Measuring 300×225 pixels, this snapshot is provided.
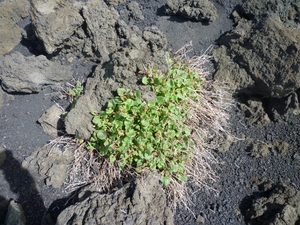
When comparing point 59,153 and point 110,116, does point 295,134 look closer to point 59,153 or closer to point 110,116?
point 110,116

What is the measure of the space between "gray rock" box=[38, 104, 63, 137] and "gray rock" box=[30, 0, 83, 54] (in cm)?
70

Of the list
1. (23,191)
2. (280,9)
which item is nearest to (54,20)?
(23,191)

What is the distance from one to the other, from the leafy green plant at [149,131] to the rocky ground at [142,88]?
157 millimetres

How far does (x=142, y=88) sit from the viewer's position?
3.35 m

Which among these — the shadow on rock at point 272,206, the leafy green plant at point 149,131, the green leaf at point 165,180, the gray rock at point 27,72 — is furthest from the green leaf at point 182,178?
the gray rock at point 27,72

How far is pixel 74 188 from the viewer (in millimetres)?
3361

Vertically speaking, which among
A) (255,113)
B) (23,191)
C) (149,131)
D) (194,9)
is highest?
(194,9)

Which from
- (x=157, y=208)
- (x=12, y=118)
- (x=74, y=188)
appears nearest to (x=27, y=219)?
(x=74, y=188)

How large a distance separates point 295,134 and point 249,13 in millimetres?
1671

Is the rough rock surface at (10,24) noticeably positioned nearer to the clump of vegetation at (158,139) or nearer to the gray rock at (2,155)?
the gray rock at (2,155)

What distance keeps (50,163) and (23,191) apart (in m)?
0.39

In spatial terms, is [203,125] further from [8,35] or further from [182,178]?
[8,35]

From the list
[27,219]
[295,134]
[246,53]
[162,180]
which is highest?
[246,53]

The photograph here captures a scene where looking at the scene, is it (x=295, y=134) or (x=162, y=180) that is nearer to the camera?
(x=162, y=180)
